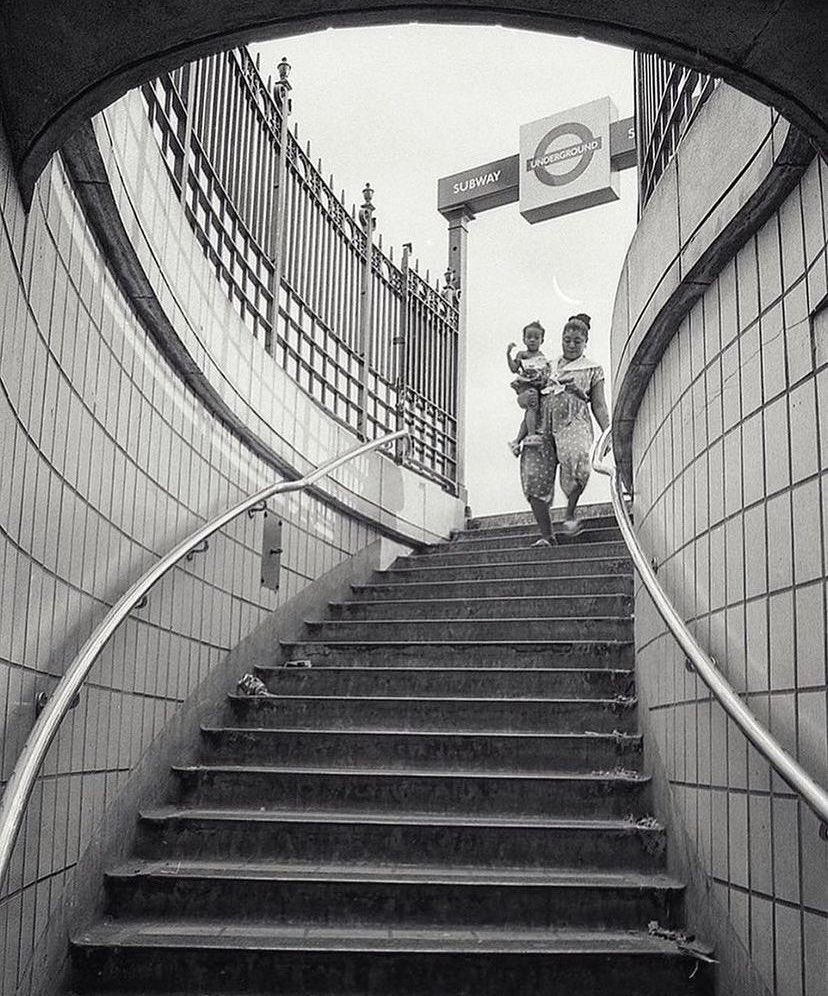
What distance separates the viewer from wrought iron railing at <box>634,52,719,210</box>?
11.8 ft

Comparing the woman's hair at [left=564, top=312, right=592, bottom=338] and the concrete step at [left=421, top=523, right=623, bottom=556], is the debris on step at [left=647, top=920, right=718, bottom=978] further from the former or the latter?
the woman's hair at [left=564, top=312, right=592, bottom=338]

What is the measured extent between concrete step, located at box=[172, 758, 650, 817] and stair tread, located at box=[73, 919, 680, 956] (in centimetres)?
68

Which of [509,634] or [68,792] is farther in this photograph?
[509,634]

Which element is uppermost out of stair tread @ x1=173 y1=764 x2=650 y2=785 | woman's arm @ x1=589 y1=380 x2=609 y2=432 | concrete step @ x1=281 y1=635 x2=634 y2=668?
woman's arm @ x1=589 y1=380 x2=609 y2=432

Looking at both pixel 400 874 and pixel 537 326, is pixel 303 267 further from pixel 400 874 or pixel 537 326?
pixel 400 874

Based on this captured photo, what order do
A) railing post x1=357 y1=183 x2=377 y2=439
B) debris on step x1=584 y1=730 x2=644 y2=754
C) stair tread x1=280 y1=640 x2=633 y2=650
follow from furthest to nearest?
railing post x1=357 y1=183 x2=377 y2=439 → stair tread x1=280 y1=640 x2=633 y2=650 → debris on step x1=584 y1=730 x2=644 y2=754

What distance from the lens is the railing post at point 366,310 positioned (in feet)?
25.0

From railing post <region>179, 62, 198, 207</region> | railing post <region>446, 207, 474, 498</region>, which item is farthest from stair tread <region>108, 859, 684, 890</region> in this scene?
railing post <region>446, 207, 474, 498</region>

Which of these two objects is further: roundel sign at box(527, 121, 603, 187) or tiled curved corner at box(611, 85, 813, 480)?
roundel sign at box(527, 121, 603, 187)

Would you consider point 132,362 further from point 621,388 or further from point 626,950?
point 626,950

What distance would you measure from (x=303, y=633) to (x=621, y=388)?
254 cm

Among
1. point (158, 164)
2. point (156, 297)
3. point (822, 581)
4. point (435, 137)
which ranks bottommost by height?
point (822, 581)

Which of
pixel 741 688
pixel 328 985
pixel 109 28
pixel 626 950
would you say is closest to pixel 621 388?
pixel 741 688

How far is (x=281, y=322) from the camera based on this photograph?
6.36 m
